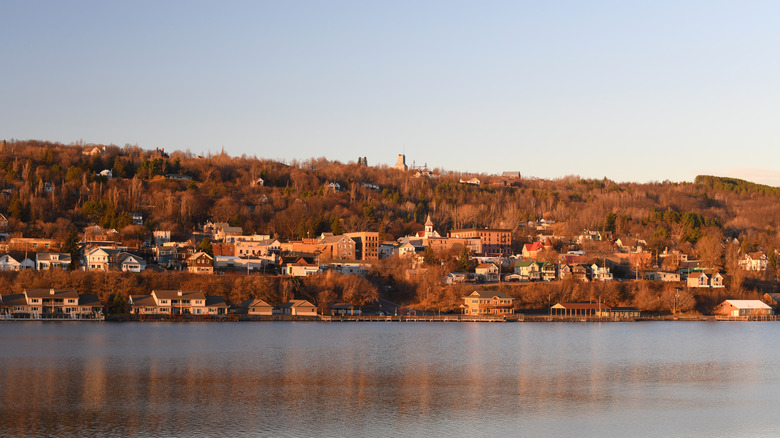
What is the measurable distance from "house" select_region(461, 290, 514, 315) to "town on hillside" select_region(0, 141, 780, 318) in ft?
0.34

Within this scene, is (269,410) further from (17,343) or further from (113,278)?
(113,278)

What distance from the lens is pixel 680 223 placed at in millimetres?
99125

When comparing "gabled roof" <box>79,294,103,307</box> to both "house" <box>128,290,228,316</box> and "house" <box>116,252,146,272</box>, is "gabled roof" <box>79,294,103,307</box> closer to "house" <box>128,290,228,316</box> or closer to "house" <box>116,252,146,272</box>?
"house" <box>128,290,228,316</box>

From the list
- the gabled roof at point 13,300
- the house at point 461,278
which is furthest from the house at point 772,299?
the gabled roof at point 13,300

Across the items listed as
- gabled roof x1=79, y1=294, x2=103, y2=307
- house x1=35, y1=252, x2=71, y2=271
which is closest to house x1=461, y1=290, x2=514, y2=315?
gabled roof x1=79, y1=294, x2=103, y2=307

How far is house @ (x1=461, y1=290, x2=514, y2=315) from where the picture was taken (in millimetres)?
58344

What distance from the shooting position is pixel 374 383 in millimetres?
27875

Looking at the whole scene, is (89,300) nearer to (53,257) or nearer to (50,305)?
(50,305)

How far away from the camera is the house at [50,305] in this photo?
50.2m

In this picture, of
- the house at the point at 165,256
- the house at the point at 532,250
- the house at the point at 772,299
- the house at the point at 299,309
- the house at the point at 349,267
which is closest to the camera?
the house at the point at 299,309

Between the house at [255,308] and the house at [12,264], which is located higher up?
the house at [12,264]

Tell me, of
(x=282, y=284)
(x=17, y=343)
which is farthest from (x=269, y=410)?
(x=282, y=284)

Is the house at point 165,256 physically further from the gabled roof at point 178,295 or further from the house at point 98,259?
the gabled roof at point 178,295

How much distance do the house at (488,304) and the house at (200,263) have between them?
59.5 feet
